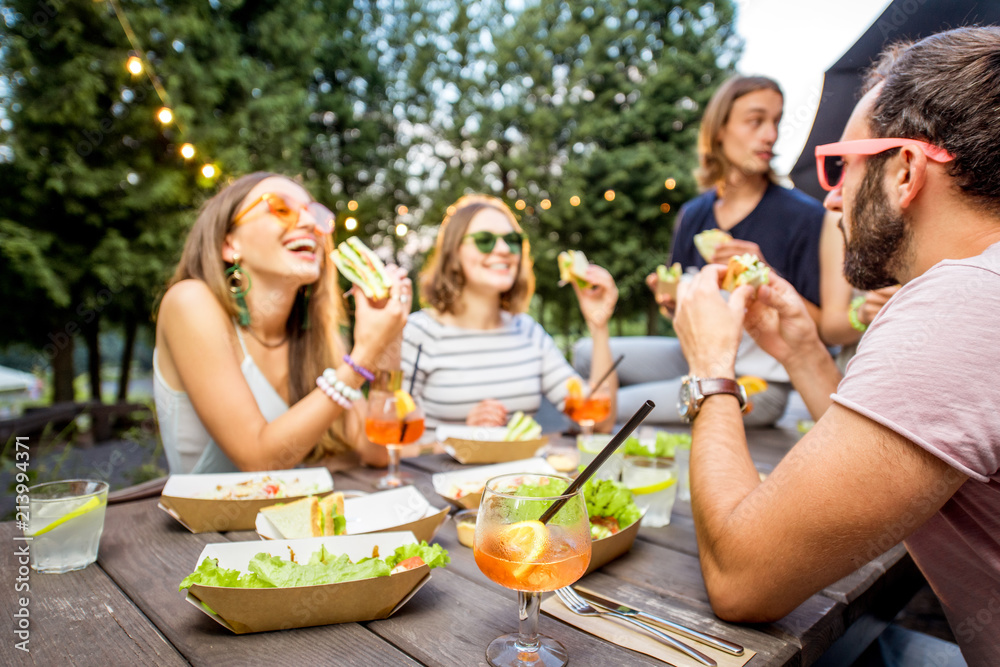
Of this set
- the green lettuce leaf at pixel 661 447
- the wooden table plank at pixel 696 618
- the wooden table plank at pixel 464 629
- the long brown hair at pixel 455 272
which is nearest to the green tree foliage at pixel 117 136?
the long brown hair at pixel 455 272

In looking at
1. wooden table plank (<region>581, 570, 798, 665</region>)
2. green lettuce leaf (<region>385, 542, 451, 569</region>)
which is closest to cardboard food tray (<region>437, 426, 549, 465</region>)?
wooden table plank (<region>581, 570, 798, 665</region>)

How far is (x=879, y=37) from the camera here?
8.43 feet

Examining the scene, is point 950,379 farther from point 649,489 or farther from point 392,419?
point 392,419

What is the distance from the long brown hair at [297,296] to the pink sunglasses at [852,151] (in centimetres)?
199

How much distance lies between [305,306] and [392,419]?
108 cm

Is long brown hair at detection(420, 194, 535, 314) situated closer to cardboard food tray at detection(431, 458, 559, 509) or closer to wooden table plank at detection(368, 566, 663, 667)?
cardboard food tray at detection(431, 458, 559, 509)

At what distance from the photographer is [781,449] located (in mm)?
2730

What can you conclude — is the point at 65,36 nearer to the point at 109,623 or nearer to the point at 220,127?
the point at 220,127

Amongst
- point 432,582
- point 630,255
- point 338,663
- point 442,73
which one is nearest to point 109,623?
point 338,663

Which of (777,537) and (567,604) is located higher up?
(777,537)

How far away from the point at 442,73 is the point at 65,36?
285 inches

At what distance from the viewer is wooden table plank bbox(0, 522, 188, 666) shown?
1008 millimetres

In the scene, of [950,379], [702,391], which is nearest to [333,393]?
[702,391]

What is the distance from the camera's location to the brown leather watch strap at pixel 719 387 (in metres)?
1.54
